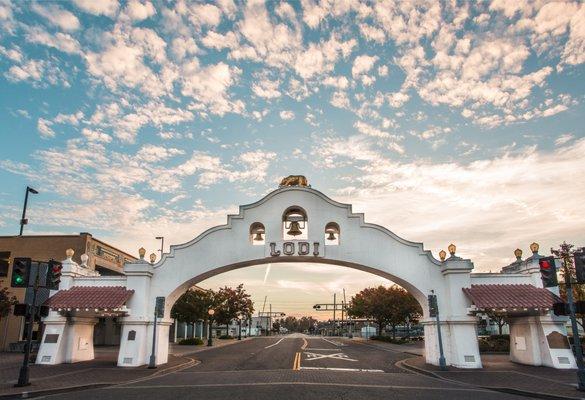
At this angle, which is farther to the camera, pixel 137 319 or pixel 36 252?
pixel 36 252

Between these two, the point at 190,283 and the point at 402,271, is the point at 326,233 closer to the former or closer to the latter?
the point at 402,271

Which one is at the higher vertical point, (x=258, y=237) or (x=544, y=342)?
(x=258, y=237)

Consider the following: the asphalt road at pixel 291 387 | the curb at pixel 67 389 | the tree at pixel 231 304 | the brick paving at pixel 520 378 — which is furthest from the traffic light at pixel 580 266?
the tree at pixel 231 304

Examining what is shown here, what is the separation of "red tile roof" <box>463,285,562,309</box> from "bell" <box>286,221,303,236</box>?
29.2 ft

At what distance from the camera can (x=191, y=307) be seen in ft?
152

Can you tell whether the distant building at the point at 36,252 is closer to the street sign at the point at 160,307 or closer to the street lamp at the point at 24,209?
the street lamp at the point at 24,209

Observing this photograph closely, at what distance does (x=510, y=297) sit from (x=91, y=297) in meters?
21.1

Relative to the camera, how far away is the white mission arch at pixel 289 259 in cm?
2186

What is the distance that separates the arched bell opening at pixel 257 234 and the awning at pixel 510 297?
10.7 metres

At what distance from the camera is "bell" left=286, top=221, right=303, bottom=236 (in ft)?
75.6

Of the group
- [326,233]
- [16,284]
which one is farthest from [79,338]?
[326,233]

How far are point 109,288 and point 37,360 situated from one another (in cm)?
488

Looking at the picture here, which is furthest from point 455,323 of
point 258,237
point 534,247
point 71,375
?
point 71,375

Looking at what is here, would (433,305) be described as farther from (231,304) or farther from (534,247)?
(231,304)
